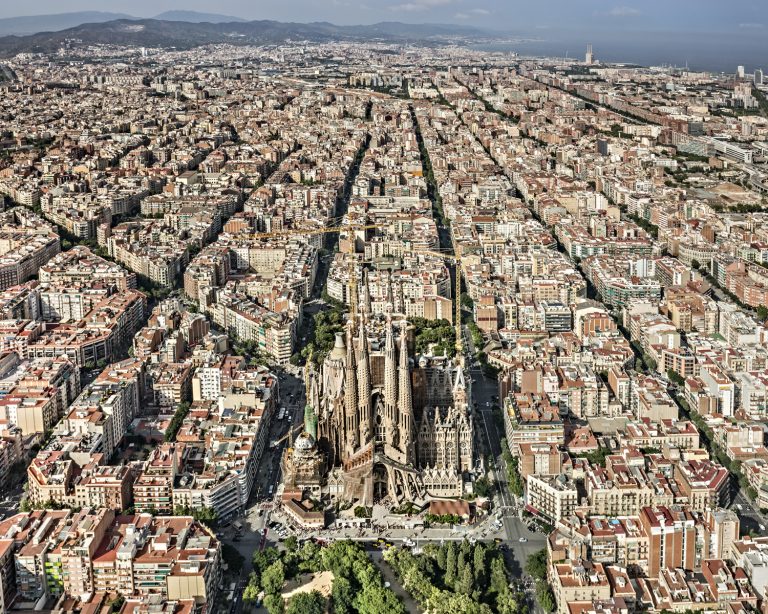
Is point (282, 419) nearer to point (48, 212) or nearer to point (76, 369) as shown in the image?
point (76, 369)

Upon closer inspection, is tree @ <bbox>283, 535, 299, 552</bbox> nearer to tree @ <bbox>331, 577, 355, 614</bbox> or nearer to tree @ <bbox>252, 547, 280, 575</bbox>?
tree @ <bbox>252, 547, 280, 575</bbox>

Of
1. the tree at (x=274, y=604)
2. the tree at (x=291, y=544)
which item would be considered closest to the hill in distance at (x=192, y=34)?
the tree at (x=291, y=544)

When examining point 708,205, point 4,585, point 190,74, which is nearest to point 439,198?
point 708,205

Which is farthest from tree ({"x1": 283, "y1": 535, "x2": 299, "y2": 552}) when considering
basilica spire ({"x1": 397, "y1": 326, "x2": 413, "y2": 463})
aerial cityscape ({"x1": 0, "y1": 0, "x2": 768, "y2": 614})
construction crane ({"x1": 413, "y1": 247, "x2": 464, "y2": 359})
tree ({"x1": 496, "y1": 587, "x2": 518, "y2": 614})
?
construction crane ({"x1": 413, "y1": 247, "x2": 464, "y2": 359})

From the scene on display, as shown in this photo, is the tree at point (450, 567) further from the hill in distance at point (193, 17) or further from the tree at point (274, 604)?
the hill in distance at point (193, 17)

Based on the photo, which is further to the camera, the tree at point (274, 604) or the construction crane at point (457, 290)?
the construction crane at point (457, 290)

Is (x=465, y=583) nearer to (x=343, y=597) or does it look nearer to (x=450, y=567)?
(x=450, y=567)

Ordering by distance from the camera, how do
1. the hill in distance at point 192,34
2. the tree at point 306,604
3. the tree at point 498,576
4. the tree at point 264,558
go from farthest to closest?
the hill in distance at point 192,34 < the tree at point 264,558 < the tree at point 498,576 < the tree at point 306,604
